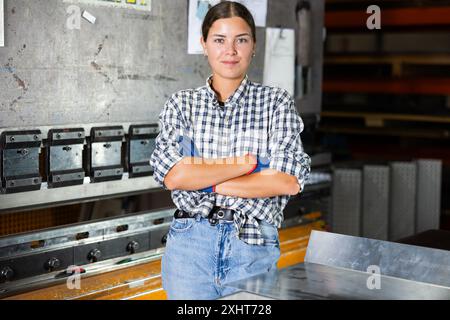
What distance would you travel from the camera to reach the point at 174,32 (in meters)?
3.47

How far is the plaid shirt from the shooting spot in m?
2.46

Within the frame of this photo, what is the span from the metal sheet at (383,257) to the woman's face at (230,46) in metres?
0.60

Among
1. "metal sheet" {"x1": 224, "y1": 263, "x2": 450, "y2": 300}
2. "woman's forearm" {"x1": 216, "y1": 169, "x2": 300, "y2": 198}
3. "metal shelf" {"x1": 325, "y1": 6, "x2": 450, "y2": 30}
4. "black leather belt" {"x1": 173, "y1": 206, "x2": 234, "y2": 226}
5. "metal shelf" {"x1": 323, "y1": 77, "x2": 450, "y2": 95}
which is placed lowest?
"metal sheet" {"x1": 224, "y1": 263, "x2": 450, "y2": 300}

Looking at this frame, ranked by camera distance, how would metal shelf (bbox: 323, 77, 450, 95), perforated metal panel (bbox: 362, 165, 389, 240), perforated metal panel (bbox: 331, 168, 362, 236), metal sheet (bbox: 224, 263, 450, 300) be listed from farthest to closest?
metal shelf (bbox: 323, 77, 450, 95) < perforated metal panel (bbox: 362, 165, 389, 240) < perforated metal panel (bbox: 331, 168, 362, 236) < metal sheet (bbox: 224, 263, 450, 300)

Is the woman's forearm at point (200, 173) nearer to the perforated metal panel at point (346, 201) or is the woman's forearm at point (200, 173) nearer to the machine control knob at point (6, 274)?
the machine control knob at point (6, 274)

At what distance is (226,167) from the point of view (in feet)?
7.98

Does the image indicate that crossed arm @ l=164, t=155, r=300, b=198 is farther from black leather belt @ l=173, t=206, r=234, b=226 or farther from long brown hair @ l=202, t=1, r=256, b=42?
long brown hair @ l=202, t=1, r=256, b=42

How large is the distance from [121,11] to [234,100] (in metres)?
0.92

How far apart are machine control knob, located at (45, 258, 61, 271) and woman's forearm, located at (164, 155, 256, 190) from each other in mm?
753

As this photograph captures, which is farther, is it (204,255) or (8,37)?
(8,37)

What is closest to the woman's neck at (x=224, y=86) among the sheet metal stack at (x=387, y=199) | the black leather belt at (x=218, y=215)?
the black leather belt at (x=218, y=215)

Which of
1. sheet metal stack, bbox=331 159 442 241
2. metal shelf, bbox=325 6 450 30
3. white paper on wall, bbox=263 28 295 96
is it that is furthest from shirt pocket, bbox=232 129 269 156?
metal shelf, bbox=325 6 450 30
